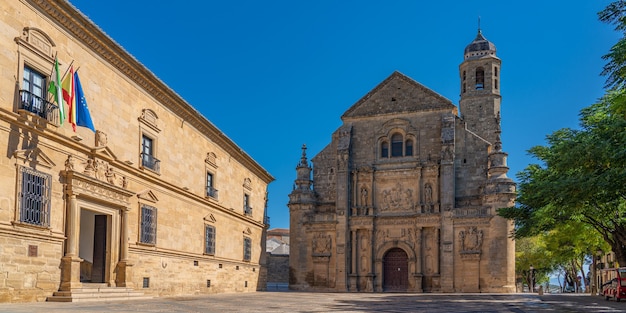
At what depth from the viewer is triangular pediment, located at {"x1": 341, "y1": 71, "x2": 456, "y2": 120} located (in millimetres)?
41844

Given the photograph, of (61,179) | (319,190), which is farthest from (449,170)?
(61,179)

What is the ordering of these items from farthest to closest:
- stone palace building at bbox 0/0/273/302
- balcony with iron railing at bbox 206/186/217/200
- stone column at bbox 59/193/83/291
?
balcony with iron railing at bbox 206/186/217/200 → stone column at bbox 59/193/83/291 → stone palace building at bbox 0/0/273/302

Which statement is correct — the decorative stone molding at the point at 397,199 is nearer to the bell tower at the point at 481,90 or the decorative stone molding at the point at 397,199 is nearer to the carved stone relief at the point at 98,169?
the bell tower at the point at 481,90

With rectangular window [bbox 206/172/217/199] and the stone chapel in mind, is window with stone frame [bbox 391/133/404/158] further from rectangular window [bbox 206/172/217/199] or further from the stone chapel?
rectangular window [bbox 206/172/217/199]

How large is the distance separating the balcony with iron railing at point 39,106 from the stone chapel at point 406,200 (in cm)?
2718

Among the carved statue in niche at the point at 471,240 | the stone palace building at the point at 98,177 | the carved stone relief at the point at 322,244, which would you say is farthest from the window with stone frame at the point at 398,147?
the stone palace building at the point at 98,177

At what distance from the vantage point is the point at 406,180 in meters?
41.1

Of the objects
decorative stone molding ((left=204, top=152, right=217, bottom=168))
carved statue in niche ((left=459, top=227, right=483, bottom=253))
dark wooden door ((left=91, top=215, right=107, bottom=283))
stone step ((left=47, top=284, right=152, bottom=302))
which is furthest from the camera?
carved statue in niche ((left=459, top=227, right=483, bottom=253))

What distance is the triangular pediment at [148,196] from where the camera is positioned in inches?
835

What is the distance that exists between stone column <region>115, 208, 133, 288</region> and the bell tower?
30.6 meters

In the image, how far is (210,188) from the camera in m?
28.5

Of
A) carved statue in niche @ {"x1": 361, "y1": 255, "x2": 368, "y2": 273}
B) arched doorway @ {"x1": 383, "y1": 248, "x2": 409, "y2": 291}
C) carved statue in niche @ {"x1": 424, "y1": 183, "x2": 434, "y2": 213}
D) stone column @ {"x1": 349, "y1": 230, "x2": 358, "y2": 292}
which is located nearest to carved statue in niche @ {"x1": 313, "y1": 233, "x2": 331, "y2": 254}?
stone column @ {"x1": 349, "y1": 230, "x2": 358, "y2": 292}

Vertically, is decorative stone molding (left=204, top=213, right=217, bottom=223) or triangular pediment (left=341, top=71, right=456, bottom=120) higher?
triangular pediment (left=341, top=71, right=456, bottom=120)

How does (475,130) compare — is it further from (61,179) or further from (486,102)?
(61,179)
